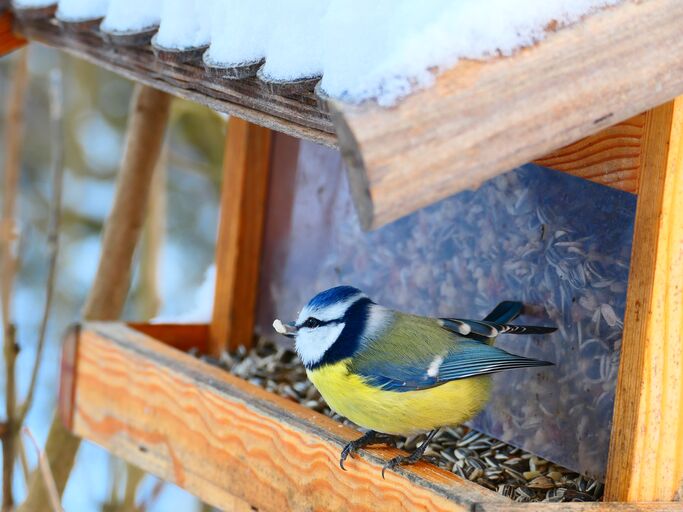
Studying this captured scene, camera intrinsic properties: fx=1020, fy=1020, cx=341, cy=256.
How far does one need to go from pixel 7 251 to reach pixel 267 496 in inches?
46.9

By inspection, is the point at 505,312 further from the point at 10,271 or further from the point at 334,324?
the point at 10,271

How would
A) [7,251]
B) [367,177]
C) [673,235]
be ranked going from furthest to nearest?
[7,251]
[673,235]
[367,177]

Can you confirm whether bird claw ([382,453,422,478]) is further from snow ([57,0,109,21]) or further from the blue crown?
snow ([57,0,109,21])

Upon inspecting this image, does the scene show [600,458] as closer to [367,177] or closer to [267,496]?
[267,496]

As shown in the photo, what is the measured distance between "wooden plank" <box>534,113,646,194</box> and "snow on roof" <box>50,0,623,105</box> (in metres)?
0.35

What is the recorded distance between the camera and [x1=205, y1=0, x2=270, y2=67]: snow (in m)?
1.75

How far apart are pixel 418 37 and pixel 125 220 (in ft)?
5.86

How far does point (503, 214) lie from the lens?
225 centimetres

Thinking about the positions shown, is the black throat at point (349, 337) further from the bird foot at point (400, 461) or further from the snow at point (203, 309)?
the snow at point (203, 309)

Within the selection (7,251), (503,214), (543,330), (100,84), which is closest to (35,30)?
(7,251)

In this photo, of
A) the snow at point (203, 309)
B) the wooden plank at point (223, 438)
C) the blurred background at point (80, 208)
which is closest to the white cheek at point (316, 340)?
the wooden plank at point (223, 438)

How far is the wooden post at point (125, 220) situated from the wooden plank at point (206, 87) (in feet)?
1.30

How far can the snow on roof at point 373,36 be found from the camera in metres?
1.27

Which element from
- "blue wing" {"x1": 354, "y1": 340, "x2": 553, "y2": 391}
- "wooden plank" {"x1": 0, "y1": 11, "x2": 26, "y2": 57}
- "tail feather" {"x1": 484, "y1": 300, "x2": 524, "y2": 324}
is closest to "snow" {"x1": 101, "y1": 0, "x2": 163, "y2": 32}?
"wooden plank" {"x1": 0, "y1": 11, "x2": 26, "y2": 57}
